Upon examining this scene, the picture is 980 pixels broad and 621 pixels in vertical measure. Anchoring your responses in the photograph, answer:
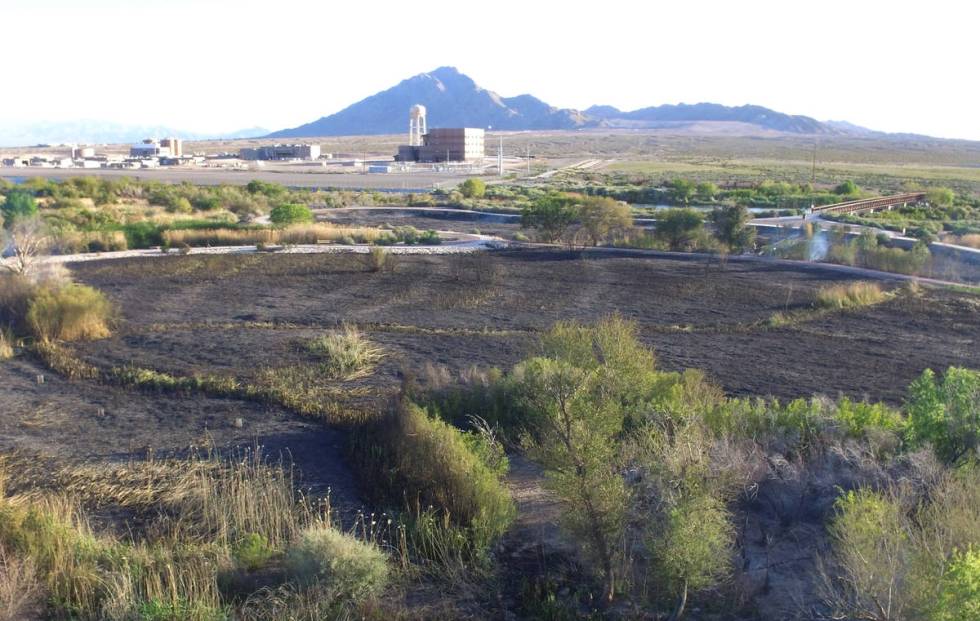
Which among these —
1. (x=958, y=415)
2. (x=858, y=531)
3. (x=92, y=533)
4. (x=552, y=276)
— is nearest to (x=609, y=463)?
(x=858, y=531)

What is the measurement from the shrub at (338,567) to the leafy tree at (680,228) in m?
24.3

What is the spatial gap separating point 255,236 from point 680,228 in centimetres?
1512

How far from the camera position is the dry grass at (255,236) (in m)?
29.6

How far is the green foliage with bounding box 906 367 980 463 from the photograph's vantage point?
27.7 ft

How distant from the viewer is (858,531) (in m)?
6.08

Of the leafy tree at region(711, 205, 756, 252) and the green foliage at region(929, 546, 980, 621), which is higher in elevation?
the leafy tree at region(711, 205, 756, 252)

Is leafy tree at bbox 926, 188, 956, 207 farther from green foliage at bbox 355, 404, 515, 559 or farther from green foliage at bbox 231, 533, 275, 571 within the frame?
green foliage at bbox 231, 533, 275, 571

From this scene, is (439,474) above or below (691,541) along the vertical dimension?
below

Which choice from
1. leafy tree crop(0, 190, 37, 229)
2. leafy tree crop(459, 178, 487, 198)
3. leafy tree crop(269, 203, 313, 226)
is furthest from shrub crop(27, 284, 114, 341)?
leafy tree crop(459, 178, 487, 198)

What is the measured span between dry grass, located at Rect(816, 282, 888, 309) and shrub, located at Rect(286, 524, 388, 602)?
53.4ft

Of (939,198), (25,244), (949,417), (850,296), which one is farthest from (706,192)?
(949,417)

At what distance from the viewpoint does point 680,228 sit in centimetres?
2961

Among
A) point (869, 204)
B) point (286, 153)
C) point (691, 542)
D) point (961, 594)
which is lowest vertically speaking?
point (691, 542)

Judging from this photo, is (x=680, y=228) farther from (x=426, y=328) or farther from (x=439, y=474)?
(x=439, y=474)
